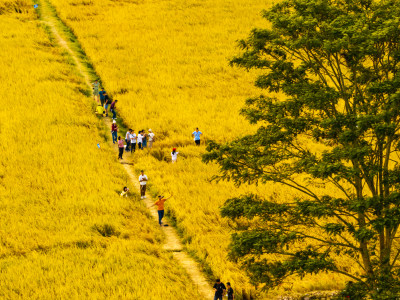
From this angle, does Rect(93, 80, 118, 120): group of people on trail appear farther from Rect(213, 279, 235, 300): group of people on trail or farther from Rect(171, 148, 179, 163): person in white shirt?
Rect(213, 279, 235, 300): group of people on trail

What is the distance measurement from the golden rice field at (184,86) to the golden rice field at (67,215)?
1764 millimetres

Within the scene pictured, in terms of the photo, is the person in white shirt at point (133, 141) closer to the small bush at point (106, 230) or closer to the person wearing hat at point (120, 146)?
the person wearing hat at point (120, 146)

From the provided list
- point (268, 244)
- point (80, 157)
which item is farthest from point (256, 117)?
point (80, 157)

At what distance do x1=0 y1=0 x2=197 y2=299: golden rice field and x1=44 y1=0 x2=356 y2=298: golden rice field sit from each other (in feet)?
5.79

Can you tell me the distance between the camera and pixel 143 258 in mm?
18344

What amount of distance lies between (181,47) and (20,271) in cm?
3429

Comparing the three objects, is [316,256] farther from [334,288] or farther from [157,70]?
[157,70]

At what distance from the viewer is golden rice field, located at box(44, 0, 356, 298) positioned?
21.3 meters

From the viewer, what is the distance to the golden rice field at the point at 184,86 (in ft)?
70.0

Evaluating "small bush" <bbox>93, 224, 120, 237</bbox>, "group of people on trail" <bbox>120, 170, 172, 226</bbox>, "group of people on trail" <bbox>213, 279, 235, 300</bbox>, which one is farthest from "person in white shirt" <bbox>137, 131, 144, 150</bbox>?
"group of people on trail" <bbox>213, 279, 235, 300</bbox>

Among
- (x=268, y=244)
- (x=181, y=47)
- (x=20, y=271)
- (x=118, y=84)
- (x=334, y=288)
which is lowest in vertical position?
(x=334, y=288)

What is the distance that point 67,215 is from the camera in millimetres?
20938

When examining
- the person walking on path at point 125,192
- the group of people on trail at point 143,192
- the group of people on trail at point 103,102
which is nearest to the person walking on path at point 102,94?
the group of people on trail at point 103,102

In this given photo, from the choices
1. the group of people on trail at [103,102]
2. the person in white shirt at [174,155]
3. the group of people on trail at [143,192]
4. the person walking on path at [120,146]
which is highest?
the group of people on trail at [103,102]
